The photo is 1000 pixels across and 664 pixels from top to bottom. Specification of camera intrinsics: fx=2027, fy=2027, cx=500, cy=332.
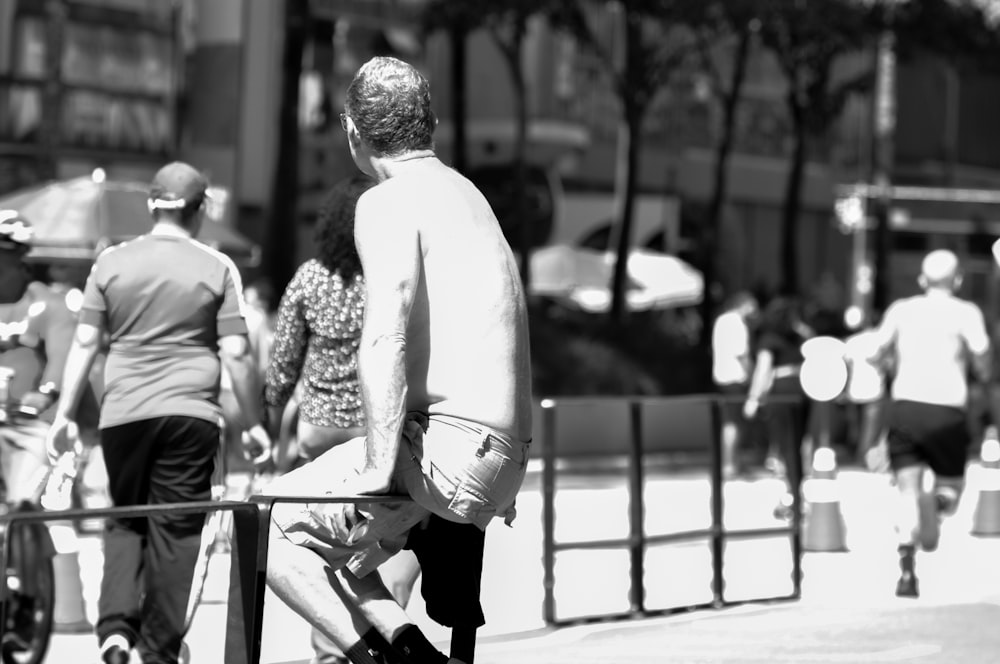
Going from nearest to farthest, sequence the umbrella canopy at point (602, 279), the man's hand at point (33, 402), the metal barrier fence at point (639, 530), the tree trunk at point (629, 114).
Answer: the man's hand at point (33, 402), the metal barrier fence at point (639, 530), the tree trunk at point (629, 114), the umbrella canopy at point (602, 279)

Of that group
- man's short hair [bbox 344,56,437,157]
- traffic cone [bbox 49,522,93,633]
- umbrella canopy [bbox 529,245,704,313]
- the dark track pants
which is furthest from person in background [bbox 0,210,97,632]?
umbrella canopy [bbox 529,245,704,313]

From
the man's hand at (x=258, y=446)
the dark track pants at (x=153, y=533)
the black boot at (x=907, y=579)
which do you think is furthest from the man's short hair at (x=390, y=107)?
the black boot at (x=907, y=579)

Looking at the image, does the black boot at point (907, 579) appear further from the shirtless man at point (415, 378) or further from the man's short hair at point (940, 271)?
the shirtless man at point (415, 378)

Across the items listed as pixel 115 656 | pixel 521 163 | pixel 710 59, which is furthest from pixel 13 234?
pixel 710 59

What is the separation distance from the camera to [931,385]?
11.1 m

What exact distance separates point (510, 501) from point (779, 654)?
3298 millimetres

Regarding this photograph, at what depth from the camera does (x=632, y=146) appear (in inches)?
1096

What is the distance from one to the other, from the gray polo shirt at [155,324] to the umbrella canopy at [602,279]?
80.9ft

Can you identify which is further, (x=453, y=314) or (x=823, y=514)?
(x=823, y=514)

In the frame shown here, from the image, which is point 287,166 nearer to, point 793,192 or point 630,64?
point 630,64

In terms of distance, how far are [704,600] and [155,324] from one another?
3.99 m

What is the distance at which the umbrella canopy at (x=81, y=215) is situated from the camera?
48.1ft

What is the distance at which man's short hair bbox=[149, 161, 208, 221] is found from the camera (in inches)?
265

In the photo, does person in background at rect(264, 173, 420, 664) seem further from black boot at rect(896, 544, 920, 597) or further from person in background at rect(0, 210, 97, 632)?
black boot at rect(896, 544, 920, 597)
